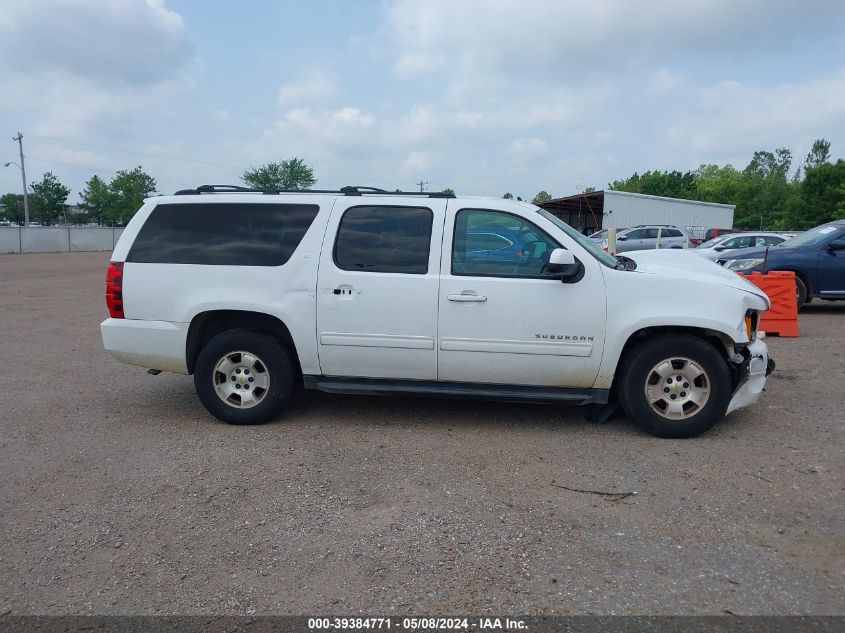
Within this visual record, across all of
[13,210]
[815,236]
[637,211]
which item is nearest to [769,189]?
[637,211]

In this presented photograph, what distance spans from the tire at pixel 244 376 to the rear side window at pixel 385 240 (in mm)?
930

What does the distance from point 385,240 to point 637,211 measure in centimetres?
3232

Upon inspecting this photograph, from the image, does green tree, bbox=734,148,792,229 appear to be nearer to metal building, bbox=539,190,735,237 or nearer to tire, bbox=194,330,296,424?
metal building, bbox=539,190,735,237

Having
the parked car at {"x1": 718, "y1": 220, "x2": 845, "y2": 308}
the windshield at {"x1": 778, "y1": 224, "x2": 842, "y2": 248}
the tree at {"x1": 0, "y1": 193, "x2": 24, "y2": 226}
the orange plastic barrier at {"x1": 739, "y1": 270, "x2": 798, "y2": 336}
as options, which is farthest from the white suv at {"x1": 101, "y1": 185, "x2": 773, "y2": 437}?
the tree at {"x1": 0, "y1": 193, "x2": 24, "y2": 226}

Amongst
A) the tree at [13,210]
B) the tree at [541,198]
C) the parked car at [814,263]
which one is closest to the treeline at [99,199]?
the tree at [13,210]

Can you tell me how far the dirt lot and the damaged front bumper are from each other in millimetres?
Result: 280

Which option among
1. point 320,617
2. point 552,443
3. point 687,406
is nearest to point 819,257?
point 687,406

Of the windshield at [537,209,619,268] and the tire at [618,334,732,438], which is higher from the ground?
the windshield at [537,209,619,268]

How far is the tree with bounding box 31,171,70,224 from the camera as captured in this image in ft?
246

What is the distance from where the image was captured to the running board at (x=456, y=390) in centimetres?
480

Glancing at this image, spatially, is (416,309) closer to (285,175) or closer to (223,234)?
(223,234)

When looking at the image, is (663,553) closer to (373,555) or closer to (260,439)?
(373,555)

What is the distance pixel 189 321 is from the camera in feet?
16.6

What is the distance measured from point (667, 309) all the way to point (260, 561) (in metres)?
3.23
